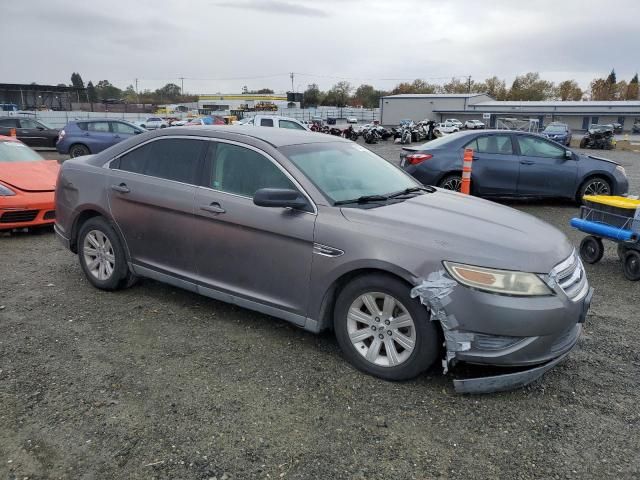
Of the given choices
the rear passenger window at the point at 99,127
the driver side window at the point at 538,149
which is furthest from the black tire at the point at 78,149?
the driver side window at the point at 538,149

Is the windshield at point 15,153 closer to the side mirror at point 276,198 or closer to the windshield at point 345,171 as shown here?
the windshield at point 345,171

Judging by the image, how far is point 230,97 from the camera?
303 ft

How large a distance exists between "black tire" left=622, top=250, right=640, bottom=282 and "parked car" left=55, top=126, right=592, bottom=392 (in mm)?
2491

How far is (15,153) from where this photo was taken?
26.9ft

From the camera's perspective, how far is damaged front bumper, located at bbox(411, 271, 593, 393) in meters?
2.98

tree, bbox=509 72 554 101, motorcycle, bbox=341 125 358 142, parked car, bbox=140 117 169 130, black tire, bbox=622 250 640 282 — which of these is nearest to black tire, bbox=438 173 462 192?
black tire, bbox=622 250 640 282

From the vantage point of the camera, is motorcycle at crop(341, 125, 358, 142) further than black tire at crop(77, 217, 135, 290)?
Yes

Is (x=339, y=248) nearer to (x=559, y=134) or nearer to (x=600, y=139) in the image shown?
(x=600, y=139)

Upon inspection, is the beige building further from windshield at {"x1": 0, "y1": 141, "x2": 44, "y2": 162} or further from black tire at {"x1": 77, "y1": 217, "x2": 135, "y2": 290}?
black tire at {"x1": 77, "y1": 217, "x2": 135, "y2": 290}

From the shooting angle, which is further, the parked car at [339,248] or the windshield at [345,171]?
the windshield at [345,171]

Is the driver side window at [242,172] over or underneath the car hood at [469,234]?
over

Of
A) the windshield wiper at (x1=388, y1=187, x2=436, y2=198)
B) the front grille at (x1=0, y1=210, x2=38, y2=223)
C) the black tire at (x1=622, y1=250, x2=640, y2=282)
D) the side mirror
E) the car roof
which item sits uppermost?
the car roof

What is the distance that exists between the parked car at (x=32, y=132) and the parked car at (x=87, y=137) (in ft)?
15.1

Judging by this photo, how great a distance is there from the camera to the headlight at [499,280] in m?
3.00
